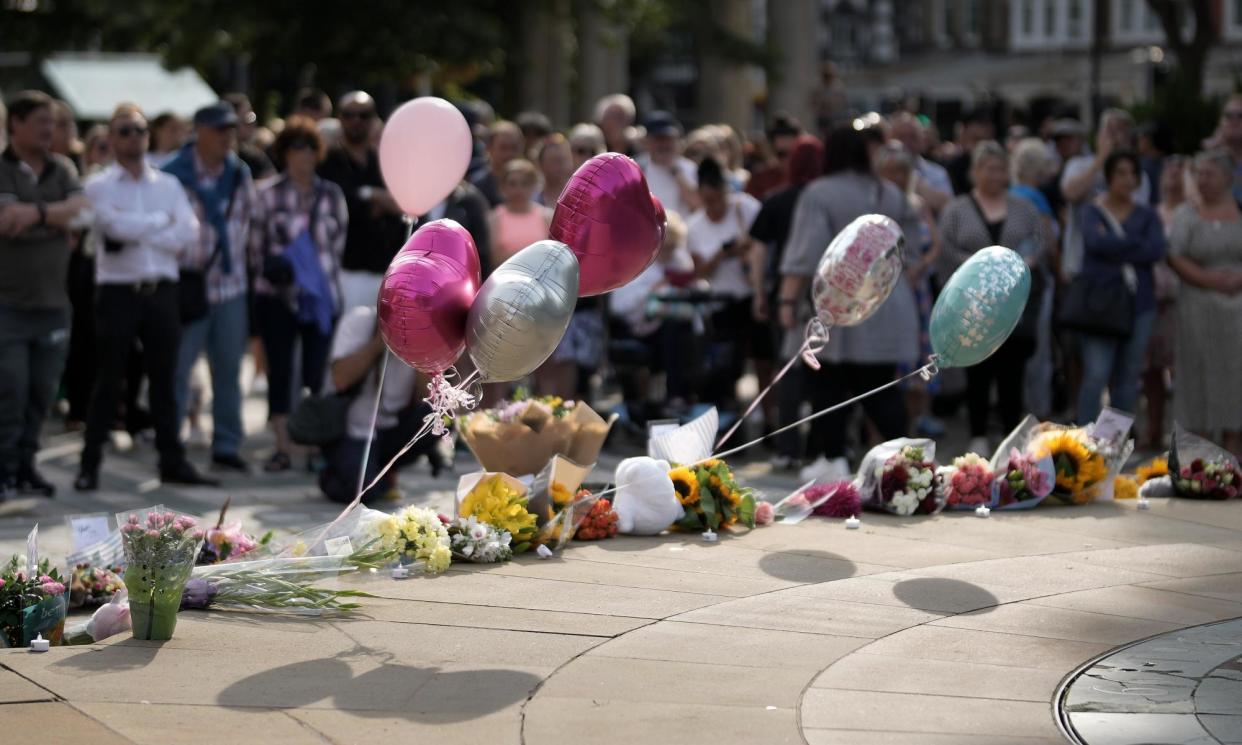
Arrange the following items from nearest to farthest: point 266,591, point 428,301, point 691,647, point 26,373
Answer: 1. point 691,647
2. point 428,301
3. point 266,591
4. point 26,373

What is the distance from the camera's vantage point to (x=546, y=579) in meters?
7.55

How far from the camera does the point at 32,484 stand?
10844 millimetres

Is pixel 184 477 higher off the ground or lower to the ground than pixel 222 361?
lower

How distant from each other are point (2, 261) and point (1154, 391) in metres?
7.73

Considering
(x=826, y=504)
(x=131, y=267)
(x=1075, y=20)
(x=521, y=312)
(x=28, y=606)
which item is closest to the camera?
(x=521, y=312)

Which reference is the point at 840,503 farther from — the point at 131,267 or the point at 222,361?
the point at 222,361

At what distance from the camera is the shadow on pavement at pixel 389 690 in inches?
226

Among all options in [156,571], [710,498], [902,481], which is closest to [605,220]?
[710,498]

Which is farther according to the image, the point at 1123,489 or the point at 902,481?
the point at 1123,489

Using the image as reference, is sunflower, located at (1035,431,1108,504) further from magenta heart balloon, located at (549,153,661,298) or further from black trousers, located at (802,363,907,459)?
magenta heart balloon, located at (549,153,661,298)

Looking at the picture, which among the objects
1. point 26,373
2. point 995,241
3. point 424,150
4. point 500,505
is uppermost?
point 424,150

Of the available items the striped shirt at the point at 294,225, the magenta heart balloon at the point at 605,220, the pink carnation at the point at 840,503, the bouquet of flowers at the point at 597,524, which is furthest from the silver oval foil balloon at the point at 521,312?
the striped shirt at the point at 294,225

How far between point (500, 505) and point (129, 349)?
4.02 meters

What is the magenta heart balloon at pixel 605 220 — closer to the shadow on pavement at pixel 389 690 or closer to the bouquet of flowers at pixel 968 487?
the shadow on pavement at pixel 389 690
